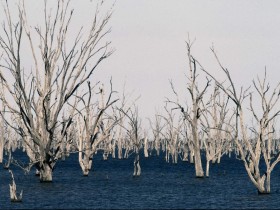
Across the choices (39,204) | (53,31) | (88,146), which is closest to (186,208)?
(39,204)

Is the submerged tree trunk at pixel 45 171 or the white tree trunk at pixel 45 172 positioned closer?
the submerged tree trunk at pixel 45 171

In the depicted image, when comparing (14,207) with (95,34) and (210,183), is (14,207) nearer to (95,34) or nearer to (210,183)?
(95,34)

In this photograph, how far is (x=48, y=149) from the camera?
31.2m

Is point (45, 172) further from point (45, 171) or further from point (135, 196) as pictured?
point (135, 196)

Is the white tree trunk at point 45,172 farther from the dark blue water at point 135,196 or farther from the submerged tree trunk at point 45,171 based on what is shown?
the dark blue water at point 135,196

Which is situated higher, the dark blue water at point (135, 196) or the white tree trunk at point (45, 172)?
the white tree trunk at point (45, 172)

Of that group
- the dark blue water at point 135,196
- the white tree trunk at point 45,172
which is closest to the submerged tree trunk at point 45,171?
the white tree trunk at point 45,172

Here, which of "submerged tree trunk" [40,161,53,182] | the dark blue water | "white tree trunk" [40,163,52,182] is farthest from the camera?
"white tree trunk" [40,163,52,182]

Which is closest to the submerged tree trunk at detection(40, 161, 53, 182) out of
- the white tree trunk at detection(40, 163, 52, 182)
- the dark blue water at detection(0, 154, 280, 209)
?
the white tree trunk at detection(40, 163, 52, 182)

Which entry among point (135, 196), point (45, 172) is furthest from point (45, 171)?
point (135, 196)

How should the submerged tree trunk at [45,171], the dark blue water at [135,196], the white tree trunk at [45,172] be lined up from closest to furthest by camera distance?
1. the dark blue water at [135,196]
2. the submerged tree trunk at [45,171]
3. the white tree trunk at [45,172]

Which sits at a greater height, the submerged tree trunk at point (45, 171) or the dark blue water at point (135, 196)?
the submerged tree trunk at point (45, 171)

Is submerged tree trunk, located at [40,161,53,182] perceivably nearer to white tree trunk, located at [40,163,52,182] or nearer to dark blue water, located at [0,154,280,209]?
white tree trunk, located at [40,163,52,182]

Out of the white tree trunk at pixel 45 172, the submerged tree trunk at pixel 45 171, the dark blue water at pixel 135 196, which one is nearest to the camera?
the dark blue water at pixel 135 196
